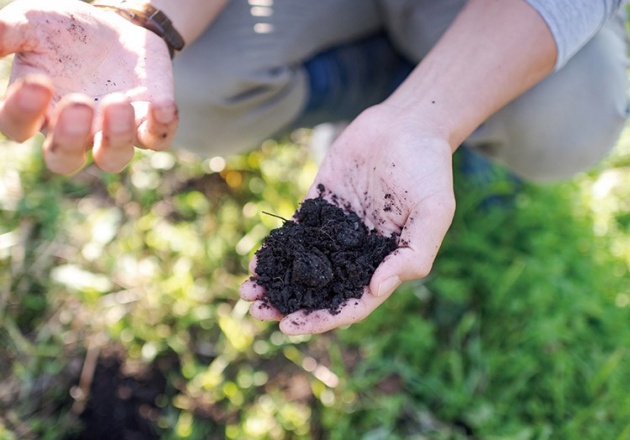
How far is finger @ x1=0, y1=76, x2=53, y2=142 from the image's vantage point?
126 centimetres

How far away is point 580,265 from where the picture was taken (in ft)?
7.65

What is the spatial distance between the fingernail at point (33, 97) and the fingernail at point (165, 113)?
0.25 m

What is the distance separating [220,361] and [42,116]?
120 cm

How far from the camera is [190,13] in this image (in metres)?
1.86

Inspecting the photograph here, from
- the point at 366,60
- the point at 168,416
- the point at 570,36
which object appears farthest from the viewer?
the point at 366,60

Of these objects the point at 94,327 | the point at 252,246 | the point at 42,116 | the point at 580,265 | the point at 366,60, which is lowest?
the point at 94,327

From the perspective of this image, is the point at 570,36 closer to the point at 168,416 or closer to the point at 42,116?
the point at 42,116

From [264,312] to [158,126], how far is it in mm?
581

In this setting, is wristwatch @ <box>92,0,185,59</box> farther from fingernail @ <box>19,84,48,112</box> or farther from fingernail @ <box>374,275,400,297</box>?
fingernail @ <box>374,275,400,297</box>

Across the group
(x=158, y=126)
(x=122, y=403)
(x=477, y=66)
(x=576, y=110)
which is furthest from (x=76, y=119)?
(x=576, y=110)

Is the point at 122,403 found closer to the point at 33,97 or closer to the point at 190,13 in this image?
the point at 33,97

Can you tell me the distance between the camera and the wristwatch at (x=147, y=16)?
1.67 metres

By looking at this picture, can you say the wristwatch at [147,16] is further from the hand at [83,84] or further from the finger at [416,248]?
the finger at [416,248]

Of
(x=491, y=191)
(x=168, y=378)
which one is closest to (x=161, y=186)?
(x=168, y=378)
